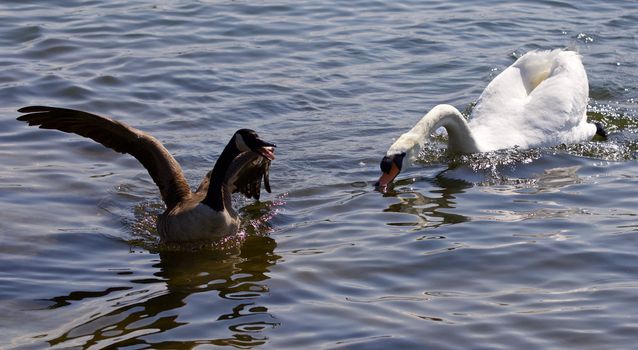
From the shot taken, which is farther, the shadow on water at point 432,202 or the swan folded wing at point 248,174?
the swan folded wing at point 248,174

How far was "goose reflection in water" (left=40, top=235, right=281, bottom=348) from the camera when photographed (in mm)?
6309

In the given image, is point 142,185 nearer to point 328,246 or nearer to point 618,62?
point 328,246

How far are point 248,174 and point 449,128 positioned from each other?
2.15 m

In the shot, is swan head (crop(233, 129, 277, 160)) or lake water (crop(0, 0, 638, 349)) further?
swan head (crop(233, 129, 277, 160))

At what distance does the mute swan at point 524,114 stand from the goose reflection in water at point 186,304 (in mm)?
2453

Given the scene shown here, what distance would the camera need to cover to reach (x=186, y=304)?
6.86m

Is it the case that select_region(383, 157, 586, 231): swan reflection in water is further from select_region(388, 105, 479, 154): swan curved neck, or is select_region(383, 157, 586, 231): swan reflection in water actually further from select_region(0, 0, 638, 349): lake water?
select_region(388, 105, 479, 154): swan curved neck

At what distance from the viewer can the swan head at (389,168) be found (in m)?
9.34

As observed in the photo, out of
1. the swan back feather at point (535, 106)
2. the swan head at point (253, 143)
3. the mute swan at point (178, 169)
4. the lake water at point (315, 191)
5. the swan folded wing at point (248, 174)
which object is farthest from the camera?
the swan back feather at point (535, 106)

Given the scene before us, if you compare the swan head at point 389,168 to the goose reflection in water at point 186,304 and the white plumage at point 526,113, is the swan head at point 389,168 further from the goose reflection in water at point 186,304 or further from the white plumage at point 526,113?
the goose reflection in water at point 186,304

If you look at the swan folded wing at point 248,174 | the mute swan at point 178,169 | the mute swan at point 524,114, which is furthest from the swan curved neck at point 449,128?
the mute swan at point 178,169

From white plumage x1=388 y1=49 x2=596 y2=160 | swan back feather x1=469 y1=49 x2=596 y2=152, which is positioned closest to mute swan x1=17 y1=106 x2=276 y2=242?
white plumage x1=388 y1=49 x2=596 y2=160

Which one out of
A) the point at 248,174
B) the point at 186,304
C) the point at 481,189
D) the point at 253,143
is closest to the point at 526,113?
the point at 481,189

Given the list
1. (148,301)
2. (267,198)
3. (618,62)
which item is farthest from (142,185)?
(618,62)
